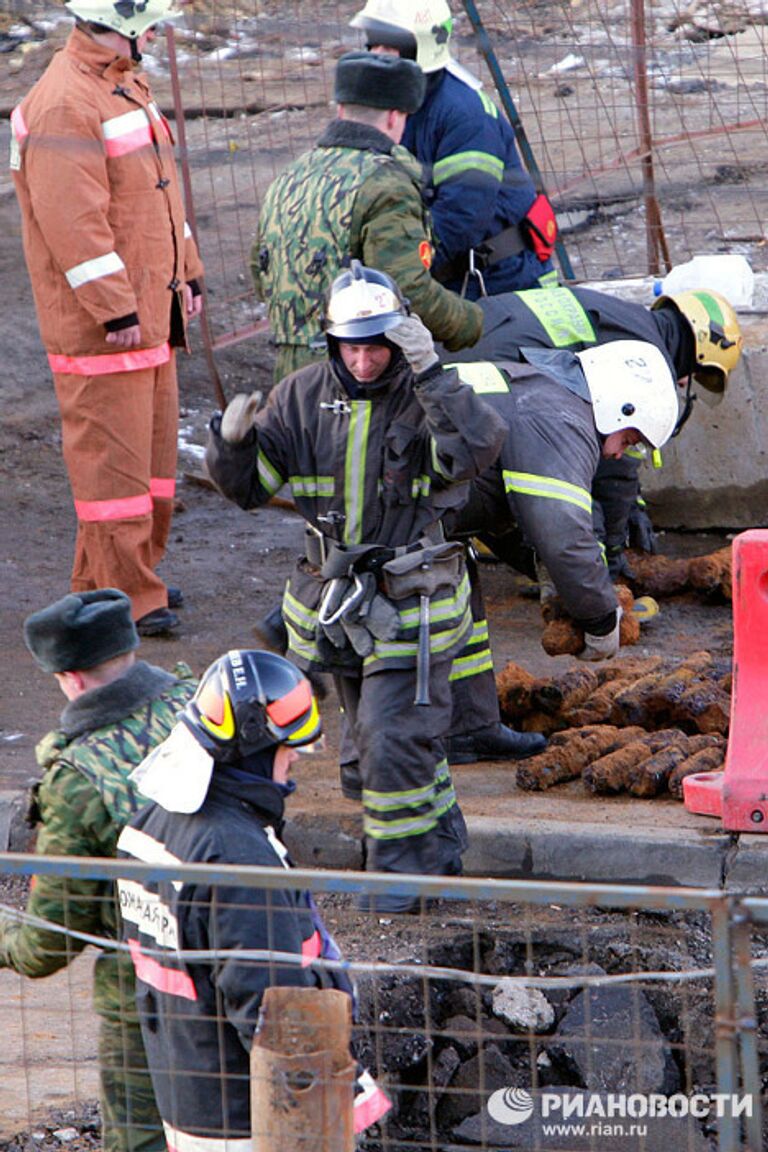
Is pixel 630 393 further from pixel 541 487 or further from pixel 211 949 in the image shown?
pixel 211 949

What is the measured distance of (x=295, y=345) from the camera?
658 centimetres

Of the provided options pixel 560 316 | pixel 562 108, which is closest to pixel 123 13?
pixel 560 316

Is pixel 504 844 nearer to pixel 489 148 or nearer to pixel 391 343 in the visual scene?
pixel 391 343

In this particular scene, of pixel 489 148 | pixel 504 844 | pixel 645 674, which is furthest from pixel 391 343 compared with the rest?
pixel 489 148

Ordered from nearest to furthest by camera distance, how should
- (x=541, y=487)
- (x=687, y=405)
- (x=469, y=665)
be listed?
1. (x=541, y=487)
2. (x=469, y=665)
3. (x=687, y=405)

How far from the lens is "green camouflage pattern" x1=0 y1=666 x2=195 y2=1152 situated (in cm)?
373

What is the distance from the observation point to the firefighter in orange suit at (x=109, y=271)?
22.5ft

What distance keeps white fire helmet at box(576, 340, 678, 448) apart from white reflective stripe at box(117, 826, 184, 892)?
3.15 metres

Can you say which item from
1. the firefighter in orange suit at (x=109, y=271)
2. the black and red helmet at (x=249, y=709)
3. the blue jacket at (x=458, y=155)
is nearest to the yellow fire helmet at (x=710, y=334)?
the blue jacket at (x=458, y=155)

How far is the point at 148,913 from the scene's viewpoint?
3.50 meters

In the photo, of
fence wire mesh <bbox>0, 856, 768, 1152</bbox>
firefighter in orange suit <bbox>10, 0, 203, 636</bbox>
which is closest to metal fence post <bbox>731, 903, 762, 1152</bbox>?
fence wire mesh <bbox>0, 856, 768, 1152</bbox>

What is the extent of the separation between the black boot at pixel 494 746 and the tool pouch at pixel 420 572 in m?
1.16

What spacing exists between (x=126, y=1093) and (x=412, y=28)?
198 inches

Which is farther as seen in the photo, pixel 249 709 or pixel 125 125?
pixel 125 125
